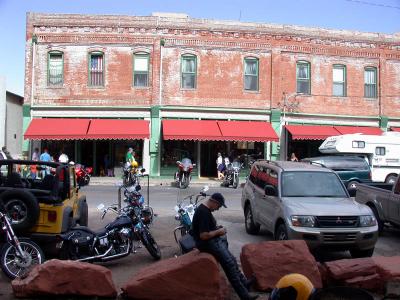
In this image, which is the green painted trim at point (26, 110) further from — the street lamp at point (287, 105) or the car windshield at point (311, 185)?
the car windshield at point (311, 185)

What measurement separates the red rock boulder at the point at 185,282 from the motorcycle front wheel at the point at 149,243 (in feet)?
6.65

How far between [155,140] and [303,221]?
19017 mm

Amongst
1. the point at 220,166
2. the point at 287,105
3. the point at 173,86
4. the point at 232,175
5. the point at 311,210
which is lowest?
the point at 311,210

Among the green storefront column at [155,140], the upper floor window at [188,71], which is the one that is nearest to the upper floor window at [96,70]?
the green storefront column at [155,140]

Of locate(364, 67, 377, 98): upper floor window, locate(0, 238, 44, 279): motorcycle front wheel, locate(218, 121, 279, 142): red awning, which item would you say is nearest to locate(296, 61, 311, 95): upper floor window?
locate(218, 121, 279, 142): red awning

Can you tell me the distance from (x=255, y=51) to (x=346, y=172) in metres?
10.1

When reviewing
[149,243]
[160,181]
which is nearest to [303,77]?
[160,181]

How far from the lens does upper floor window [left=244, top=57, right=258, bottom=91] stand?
28750 millimetres

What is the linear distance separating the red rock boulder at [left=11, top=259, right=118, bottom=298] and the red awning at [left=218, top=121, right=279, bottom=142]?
1974cm

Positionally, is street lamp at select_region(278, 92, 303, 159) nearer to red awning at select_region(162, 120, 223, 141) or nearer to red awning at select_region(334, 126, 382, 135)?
red awning at select_region(334, 126, 382, 135)

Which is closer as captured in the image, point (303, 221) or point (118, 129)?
point (303, 221)

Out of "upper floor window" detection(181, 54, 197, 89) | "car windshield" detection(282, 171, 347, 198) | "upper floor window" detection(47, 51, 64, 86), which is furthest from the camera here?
"upper floor window" detection(181, 54, 197, 89)

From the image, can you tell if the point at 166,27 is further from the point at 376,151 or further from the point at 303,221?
the point at 303,221

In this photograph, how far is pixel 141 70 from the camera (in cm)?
2800
